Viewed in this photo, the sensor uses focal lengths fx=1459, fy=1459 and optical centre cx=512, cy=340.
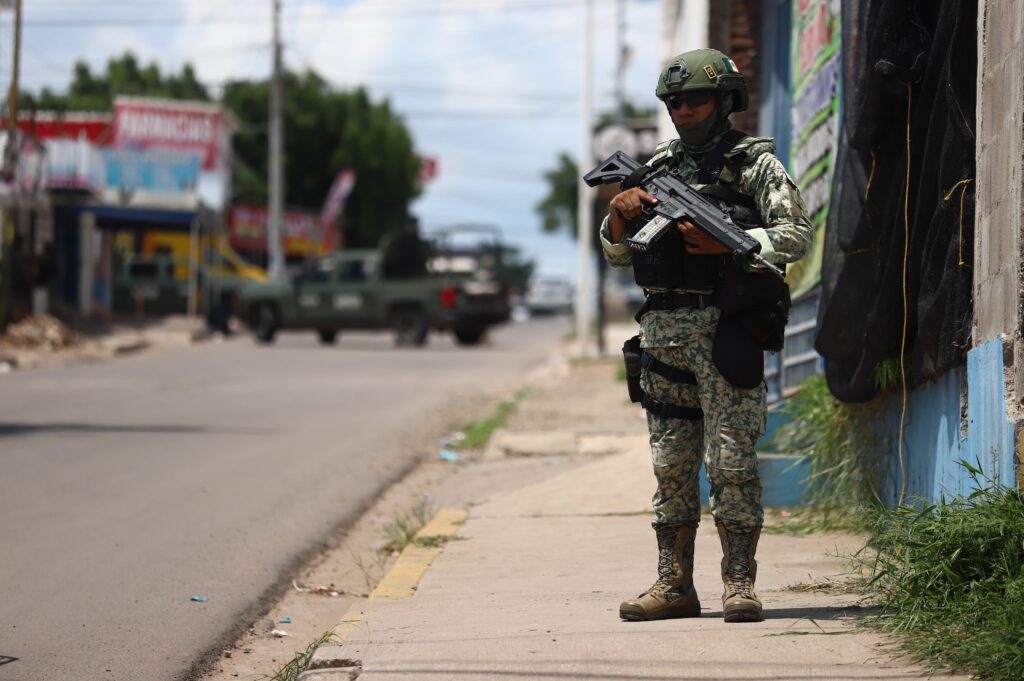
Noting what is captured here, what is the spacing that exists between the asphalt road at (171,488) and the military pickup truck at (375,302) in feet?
25.9

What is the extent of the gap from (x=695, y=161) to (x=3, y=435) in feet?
26.7

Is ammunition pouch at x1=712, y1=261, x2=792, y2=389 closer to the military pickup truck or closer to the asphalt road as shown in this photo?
the asphalt road

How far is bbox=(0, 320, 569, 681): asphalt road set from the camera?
5.34m

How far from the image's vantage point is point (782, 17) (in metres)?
9.12

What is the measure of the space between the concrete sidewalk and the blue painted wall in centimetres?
45

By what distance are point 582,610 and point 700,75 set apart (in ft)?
6.14

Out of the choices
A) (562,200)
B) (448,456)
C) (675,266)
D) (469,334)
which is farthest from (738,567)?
(562,200)

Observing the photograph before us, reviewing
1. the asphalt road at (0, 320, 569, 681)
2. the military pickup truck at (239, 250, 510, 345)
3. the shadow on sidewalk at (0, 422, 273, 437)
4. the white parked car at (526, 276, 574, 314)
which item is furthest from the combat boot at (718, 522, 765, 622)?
the white parked car at (526, 276, 574, 314)

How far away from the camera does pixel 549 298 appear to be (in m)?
60.2

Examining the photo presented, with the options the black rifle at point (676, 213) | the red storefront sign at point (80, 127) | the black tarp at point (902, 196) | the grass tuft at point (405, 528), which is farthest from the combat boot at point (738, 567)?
the red storefront sign at point (80, 127)

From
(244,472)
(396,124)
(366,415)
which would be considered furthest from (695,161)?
(396,124)

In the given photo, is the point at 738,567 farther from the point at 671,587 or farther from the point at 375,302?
the point at 375,302

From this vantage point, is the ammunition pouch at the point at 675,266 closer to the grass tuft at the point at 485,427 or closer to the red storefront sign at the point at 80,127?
the grass tuft at the point at 485,427

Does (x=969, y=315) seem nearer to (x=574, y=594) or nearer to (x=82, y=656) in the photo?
(x=574, y=594)
